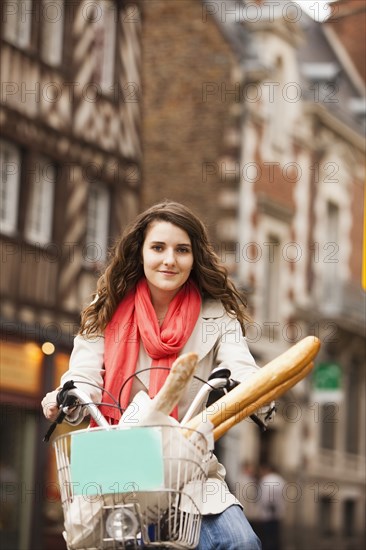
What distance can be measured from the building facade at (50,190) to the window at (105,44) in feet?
0.07

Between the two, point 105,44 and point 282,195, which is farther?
point 282,195

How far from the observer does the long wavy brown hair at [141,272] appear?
4.47 m

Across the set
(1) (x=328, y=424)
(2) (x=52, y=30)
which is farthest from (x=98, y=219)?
(1) (x=328, y=424)

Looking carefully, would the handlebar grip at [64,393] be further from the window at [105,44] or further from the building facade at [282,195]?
the building facade at [282,195]

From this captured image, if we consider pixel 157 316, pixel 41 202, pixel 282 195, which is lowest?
pixel 157 316

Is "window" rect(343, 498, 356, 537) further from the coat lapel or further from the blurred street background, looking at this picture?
the coat lapel

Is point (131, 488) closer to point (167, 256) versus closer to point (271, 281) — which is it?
point (167, 256)

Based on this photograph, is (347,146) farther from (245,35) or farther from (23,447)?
(23,447)

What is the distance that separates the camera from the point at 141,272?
4.59 meters

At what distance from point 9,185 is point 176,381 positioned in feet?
52.8

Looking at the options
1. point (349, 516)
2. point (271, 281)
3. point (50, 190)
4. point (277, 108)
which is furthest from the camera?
point (349, 516)

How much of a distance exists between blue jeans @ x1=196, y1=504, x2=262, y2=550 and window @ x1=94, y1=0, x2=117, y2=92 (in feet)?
58.7

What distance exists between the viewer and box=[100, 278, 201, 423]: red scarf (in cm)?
435

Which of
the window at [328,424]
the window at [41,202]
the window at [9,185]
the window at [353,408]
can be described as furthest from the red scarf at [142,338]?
the window at [353,408]
